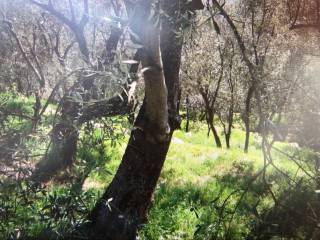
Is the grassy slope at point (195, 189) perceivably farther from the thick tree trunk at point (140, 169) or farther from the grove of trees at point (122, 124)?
the grove of trees at point (122, 124)

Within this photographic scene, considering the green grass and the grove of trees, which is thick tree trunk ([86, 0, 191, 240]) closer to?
the grove of trees

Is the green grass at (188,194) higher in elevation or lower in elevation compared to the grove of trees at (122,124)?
lower

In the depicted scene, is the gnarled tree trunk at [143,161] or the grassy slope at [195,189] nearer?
the gnarled tree trunk at [143,161]

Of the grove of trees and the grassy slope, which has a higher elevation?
the grove of trees

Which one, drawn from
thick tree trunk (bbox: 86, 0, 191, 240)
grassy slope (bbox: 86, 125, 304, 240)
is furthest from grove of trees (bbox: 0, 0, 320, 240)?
grassy slope (bbox: 86, 125, 304, 240)

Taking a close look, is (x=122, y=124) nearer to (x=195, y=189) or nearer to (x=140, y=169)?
(x=140, y=169)

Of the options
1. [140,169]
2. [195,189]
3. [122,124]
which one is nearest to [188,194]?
[195,189]

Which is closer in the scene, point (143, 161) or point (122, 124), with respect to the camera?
point (122, 124)

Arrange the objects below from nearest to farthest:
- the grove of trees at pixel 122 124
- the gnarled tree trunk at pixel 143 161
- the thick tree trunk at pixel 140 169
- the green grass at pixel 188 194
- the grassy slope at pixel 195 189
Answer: the grove of trees at pixel 122 124, the green grass at pixel 188 194, the gnarled tree trunk at pixel 143 161, the thick tree trunk at pixel 140 169, the grassy slope at pixel 195 189

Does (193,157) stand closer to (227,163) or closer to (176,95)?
(227,163)

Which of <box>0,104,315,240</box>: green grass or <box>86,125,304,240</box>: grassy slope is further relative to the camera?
<box>86,125,304,240</box>: grassy slope

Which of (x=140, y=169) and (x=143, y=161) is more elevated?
(x=143, y=161)

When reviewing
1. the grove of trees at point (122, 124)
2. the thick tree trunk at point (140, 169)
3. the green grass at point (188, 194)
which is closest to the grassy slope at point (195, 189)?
the green grass at point (188, 194)

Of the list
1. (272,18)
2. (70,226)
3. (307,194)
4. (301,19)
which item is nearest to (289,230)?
(307,194)
